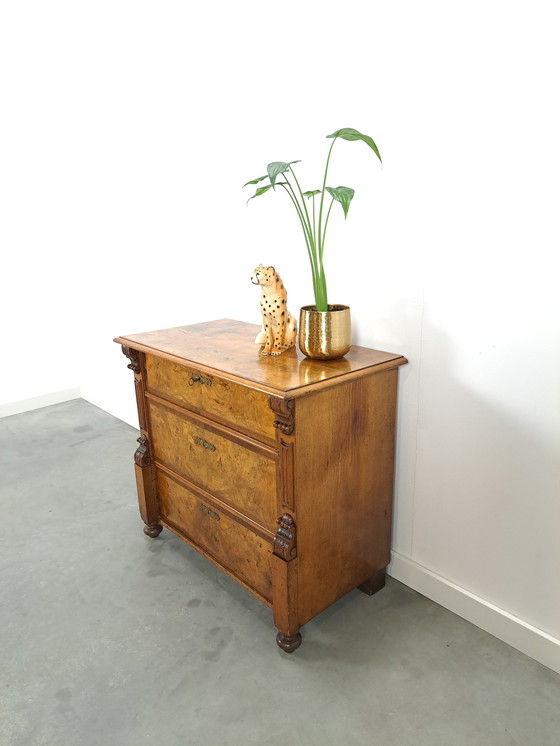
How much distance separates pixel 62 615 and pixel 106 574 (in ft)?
0.78

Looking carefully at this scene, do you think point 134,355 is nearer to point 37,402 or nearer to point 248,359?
point 248,359

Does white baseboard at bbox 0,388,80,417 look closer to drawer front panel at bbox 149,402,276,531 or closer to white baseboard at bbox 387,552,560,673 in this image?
drawer front panel at bbox 149,402,276,531

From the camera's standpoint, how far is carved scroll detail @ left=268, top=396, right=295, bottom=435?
4.66 feet

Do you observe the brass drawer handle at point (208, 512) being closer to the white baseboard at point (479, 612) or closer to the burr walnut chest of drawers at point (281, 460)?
the burr walnut chest of drawers at point (281, 460)

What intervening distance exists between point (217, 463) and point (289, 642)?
593 mm

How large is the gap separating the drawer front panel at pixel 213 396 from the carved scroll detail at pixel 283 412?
0.28ft

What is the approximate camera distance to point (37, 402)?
12.9ft

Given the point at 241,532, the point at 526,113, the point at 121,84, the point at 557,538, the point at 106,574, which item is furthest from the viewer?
the point at 121,84

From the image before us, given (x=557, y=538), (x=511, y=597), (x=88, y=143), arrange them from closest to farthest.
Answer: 1. (x=557, y=538)
2. (x=511, y=597)
3. (x=88, y=143)

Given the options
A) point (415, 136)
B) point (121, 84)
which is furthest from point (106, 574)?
point (121, 84)

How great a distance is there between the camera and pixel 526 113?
4.40ft

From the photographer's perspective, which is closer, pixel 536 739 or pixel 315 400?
pixel 536 739

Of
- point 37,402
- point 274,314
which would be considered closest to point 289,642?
point 274,314

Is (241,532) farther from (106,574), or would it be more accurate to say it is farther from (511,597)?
(511,597)
